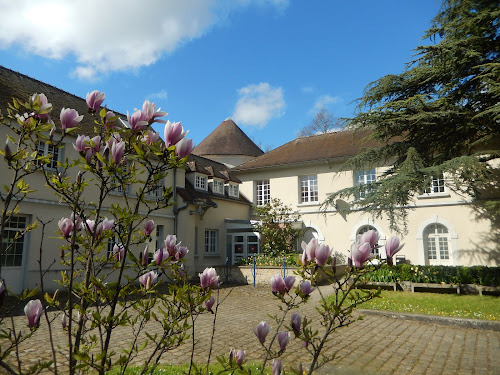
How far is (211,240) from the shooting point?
20422mm

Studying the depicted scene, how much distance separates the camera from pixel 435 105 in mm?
13359

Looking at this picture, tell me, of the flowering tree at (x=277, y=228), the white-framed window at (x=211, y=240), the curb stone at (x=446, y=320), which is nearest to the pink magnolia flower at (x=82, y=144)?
the curb stone at (x=446, y=320)

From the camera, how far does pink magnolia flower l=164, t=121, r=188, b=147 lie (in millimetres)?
2080

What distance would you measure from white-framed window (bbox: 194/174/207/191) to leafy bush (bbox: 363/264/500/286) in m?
10.3

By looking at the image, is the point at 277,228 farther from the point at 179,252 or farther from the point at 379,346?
the point at 179,252

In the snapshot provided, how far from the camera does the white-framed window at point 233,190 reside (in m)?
22.3

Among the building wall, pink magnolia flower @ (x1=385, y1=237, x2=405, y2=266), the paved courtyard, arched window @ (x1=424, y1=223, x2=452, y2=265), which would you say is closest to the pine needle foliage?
the building wall

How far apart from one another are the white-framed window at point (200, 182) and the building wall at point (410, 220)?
4.69 metres

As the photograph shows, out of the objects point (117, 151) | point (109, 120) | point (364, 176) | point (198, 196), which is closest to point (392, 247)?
point (117, 151)

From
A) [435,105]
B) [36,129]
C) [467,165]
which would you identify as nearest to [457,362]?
[36,129]

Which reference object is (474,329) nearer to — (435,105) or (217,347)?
(217,347)

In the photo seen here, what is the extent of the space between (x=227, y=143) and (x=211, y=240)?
13.1m

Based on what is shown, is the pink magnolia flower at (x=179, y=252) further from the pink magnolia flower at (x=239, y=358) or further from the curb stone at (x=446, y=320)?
the curb stone at (x=446, y=320)

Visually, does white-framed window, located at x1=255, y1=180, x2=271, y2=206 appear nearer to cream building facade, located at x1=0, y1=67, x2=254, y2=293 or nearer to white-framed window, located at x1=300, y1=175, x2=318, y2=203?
cream building facade, located at x1=0, y1=67, x2=254, y2=293
